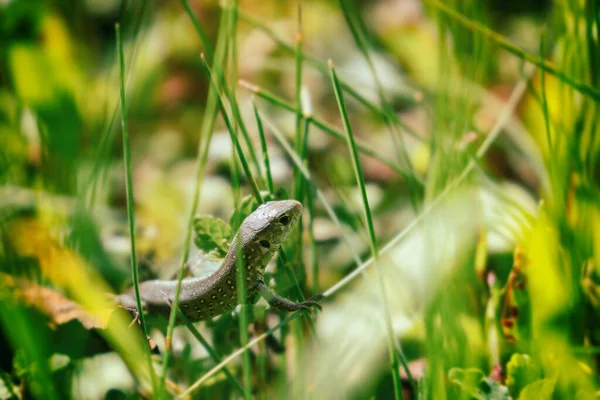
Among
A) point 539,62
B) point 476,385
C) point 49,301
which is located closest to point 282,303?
point 476,385

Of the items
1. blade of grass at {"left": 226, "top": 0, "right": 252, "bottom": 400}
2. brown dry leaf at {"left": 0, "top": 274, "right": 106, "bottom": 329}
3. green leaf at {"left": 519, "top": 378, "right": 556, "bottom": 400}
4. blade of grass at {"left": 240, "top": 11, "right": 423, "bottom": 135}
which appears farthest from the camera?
blade of grass at {"left": 240, "top": 11, "right": 423, "bottom": 135}

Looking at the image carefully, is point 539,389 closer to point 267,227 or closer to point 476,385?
point 476,385

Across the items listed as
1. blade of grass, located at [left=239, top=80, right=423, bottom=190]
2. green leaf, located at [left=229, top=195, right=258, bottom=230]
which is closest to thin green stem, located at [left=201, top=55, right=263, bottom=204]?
green leaf, located at [left=229, top=195, right=258, bottom=230]

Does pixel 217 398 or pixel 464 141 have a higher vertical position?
pixel 464 141

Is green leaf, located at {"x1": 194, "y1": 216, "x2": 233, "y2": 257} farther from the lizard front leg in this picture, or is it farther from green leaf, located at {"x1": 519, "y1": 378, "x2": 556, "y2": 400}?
green leaf, located at {"x1": 519, "y1": 378, "x2": 556, "y2": 400}

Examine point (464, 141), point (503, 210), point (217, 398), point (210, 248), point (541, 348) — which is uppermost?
point (464, 141)

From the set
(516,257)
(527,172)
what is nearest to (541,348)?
(516,257)

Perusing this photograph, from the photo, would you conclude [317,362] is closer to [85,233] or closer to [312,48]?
[85,233]

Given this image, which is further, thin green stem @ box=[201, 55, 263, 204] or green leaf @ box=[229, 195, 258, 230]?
green leaf @ box=[229, 195, 258, 230]
